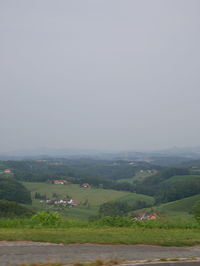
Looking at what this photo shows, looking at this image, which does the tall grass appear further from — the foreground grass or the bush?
the foreground grass

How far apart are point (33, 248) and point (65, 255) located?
3.24 ft

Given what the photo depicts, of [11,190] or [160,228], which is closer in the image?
[160,228]

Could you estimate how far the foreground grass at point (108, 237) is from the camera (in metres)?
8.03

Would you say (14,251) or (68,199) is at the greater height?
(14,251)

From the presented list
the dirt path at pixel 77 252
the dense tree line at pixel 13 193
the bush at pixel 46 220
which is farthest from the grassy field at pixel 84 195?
the dirt path at pixel 77 252

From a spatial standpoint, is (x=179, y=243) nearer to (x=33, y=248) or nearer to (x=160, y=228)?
(x=160, y=228)

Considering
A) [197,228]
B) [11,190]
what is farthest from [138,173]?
[197,228]

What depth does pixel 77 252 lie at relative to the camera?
7.07m

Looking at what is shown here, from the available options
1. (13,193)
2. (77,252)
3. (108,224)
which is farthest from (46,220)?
(13,193)

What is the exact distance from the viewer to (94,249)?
24.3 ft

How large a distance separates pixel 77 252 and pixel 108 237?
163 cm

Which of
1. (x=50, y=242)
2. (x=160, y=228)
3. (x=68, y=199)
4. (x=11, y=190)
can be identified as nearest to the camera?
(x=50, y=242)

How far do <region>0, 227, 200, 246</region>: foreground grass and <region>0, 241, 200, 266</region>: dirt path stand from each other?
0.88 ft

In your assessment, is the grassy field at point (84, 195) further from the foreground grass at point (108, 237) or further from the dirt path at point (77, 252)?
the dirt path at point (77, 252)
